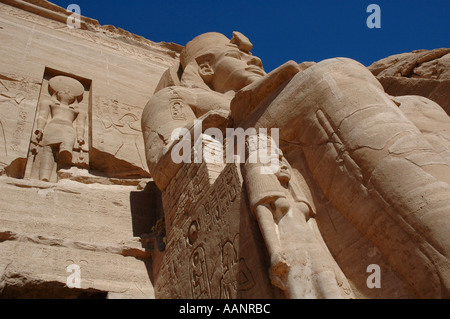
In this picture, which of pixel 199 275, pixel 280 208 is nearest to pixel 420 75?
pixel 280 208

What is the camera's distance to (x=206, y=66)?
18.7ft

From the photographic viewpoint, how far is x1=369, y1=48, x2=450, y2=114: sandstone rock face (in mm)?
4664

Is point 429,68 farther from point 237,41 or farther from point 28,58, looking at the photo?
point 28,58

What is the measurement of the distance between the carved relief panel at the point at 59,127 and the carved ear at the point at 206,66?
5.15 ft

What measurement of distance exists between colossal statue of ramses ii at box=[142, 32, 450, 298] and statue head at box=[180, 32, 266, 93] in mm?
1352

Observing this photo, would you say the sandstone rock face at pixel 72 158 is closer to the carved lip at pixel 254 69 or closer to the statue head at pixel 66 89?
the statue head at pixel 66 89

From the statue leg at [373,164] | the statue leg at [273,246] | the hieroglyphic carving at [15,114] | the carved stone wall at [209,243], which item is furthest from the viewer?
the hieroglyphic carving at [15,114]

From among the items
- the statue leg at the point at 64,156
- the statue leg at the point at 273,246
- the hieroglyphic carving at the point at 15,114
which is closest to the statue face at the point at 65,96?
the hieroglyphic carving at the point at 15,114

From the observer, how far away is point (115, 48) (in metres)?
8.01

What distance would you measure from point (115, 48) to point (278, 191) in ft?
19.9

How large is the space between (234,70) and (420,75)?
1.99 meters

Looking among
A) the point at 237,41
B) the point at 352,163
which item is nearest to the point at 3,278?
the point at 352,163

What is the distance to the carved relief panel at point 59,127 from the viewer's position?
507 centimetres

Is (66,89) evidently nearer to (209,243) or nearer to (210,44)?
(210,44)
